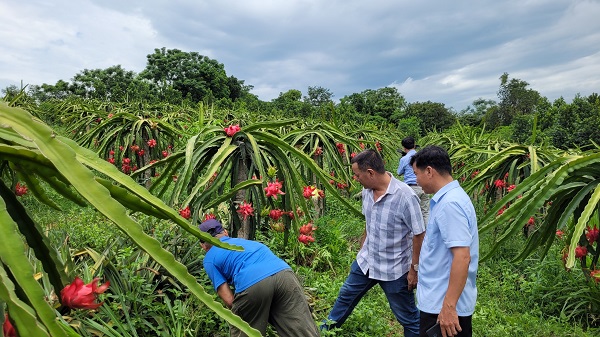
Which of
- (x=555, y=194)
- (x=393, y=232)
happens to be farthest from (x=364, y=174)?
(x=555, y=194)

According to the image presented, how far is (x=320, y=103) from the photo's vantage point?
28406mm

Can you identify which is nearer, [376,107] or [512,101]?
[376,107]

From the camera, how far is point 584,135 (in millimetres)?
17078

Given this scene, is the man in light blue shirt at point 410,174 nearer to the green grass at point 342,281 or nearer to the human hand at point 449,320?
the green grass at point 342,281

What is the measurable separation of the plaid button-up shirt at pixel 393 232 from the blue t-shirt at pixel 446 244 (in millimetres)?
552

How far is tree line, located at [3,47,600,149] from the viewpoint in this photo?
18.0 m

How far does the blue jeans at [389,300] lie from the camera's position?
296 cm

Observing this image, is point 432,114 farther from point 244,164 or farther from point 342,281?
point 244,164

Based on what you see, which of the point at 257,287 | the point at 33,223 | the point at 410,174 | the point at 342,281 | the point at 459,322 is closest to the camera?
the point at 33,223

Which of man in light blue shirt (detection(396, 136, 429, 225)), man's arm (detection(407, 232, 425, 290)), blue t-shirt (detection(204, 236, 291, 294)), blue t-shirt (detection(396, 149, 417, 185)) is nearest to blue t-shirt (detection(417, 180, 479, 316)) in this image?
man's arm (detection(407, 232, 425, 290))

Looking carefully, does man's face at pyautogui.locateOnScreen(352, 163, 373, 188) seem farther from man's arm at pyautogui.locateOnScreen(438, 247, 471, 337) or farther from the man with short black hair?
man's arm at pyautogui.locateOnScreen(438, 247, 471, 337)

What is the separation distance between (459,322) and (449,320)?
0.44ft

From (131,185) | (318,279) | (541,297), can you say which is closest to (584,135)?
(541,297)

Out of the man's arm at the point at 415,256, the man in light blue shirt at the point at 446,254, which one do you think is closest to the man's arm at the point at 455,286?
the man in light blue shirt at the point at 446,254
